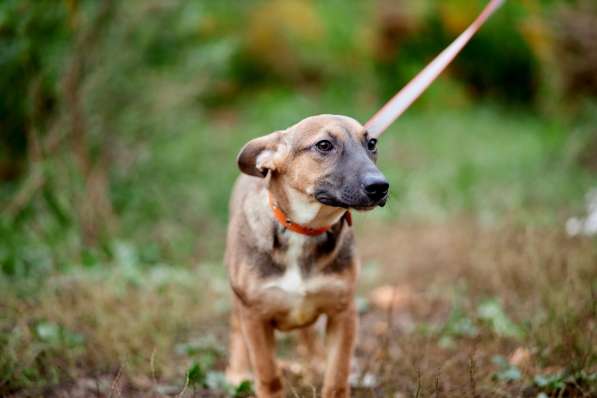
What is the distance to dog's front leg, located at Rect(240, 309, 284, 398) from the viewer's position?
3492 millimetres

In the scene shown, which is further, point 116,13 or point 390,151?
point 390,151

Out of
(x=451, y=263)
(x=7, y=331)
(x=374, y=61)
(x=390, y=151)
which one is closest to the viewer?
(x=7, y=331)

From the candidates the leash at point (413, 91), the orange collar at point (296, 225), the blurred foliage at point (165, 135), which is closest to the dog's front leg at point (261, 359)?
the orange collar at point (296, 225)

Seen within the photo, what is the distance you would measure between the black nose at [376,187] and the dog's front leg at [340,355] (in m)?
0.76

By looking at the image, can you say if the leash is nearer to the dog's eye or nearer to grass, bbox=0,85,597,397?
the dog's eye

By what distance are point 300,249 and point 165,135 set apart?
5.28m

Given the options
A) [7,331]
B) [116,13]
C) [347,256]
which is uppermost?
[116,13]

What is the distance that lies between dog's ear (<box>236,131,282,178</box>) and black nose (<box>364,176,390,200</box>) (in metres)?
0.62

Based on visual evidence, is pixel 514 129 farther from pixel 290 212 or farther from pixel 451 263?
pixel 290 212

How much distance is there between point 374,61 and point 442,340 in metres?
11.8

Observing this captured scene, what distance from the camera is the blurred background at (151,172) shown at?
4766mm

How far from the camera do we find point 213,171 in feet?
30.6

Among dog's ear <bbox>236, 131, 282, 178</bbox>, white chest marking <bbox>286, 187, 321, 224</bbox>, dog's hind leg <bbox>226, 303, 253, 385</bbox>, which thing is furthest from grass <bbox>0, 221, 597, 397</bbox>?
dog's ear <bbox>236, 131, 282, 178</bbox>

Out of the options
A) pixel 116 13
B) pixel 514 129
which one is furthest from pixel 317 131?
pixel 514 129
